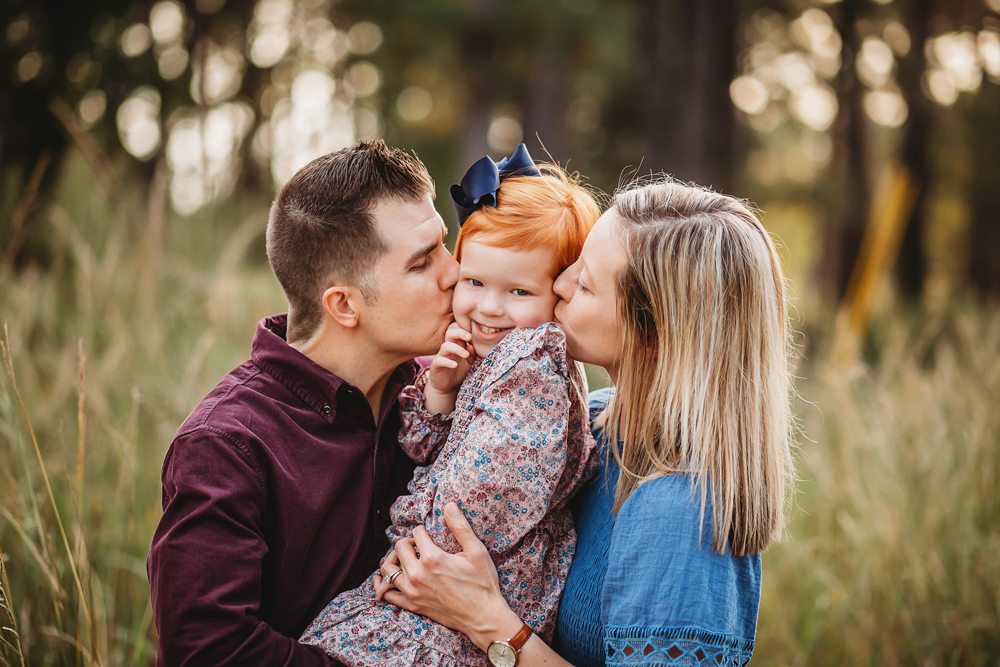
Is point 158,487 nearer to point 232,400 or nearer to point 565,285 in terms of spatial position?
point 232,400

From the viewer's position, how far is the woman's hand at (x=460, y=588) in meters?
1.84

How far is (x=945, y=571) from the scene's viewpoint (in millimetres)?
3301

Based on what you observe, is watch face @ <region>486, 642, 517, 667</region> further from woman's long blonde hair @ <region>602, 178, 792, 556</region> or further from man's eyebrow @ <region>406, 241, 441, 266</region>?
man's eyebrow @ <region>406, 241, 441, 266</region>

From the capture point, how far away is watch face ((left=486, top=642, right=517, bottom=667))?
183cm

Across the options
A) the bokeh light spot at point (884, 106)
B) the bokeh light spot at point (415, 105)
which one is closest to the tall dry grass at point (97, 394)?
the bokeh light spot at point (884, 106)

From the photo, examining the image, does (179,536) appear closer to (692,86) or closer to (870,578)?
(870,578)

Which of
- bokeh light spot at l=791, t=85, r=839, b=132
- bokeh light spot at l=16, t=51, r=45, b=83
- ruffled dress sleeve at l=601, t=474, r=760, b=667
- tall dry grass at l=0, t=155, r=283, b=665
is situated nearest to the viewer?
ruffled dress sleeve at l=601, t=474, r=760, b=667

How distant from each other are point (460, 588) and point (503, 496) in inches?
10.3

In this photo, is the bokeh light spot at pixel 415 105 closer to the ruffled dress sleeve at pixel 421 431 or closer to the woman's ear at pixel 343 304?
the woman's ear at pixel 343 304

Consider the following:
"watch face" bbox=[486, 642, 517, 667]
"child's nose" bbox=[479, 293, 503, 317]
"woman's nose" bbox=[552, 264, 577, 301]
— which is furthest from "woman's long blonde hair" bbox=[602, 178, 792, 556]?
"watch face" bbox=[486, 642, 517, 667]

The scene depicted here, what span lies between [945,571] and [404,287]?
114 inches

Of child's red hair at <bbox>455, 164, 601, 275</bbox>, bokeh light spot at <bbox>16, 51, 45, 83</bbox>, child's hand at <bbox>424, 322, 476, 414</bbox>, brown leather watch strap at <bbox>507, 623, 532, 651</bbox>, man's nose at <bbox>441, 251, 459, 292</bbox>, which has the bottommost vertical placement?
brown leather watch strap at <bbox>507, 623, 532, 651</bbox>

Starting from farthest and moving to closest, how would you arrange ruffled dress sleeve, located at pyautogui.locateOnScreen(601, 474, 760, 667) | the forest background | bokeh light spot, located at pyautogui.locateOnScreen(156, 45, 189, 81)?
bokeh light spot, located at pyautogui.locateOnScreen(156, 45, 189, 81), the forest background, ruffled dress sleeve, located at pyautogui.locateOnScreen(601, 474, 760, 667)

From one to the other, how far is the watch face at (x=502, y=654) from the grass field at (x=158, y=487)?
1.15m
